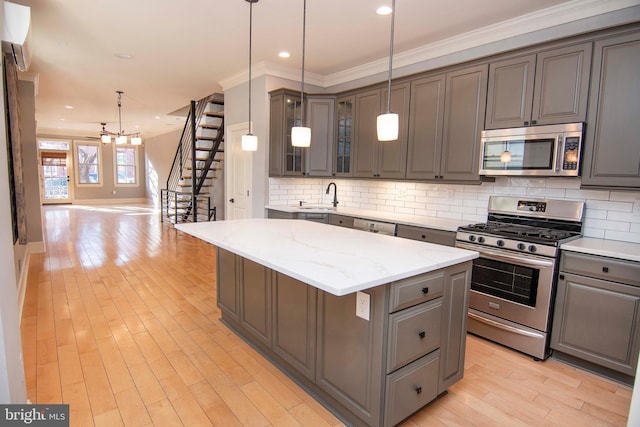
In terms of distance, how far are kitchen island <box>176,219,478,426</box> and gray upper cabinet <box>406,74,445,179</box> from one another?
62.4 inches

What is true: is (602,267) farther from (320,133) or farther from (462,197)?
(320,133)

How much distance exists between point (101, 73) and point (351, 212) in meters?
4.49

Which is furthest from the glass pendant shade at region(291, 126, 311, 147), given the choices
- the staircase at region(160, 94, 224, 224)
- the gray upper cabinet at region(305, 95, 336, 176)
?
the staircase at region(160, 94, 224, 224)

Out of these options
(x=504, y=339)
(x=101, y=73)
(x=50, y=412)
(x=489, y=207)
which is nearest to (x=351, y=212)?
(x=489, y=207)

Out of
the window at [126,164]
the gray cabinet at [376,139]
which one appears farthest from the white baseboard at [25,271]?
the window at [126,164]

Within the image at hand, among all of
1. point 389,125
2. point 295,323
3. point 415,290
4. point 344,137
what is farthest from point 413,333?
point 344,137

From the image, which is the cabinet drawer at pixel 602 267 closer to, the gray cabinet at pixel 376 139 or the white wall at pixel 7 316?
the gray cabinet at pixel 376 139

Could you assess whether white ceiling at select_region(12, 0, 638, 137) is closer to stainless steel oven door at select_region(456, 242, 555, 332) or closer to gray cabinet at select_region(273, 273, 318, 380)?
stainless steel oven door at select_region(456, 242, 555, 332)

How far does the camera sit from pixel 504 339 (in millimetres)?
2881

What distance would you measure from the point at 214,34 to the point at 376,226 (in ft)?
9.15

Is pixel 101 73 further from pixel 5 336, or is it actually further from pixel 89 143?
pixel 89 143

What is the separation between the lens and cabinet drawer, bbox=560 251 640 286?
2291 millimetres

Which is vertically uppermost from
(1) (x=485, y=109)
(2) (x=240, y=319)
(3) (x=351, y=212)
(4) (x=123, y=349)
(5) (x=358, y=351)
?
(1) (x=485, y=109)

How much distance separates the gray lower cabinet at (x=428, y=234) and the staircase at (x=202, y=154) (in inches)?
178
